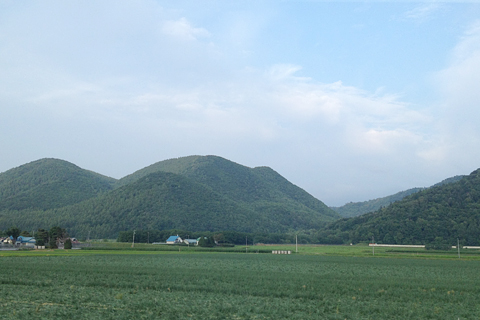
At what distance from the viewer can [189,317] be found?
16875mm

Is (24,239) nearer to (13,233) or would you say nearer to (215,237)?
(13,233)

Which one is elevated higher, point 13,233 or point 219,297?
point 219,297

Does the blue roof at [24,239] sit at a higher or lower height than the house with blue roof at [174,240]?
higher

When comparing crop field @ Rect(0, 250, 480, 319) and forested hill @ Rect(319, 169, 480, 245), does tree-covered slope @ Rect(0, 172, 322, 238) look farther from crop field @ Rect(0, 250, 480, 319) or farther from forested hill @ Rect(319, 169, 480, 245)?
crop field @ Rect(0, 250, 480, 319)

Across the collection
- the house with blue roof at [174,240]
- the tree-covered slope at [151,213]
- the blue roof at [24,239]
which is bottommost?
the house with blue roof at [174,240]

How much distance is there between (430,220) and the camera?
126 meters

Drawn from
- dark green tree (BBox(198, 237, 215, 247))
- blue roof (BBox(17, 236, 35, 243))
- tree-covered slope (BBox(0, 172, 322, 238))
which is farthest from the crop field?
tree-covered slope (BBox(0, 172, 322, 238))

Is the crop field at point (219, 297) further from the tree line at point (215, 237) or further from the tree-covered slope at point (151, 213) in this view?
the tree-covered slope at point (151, 213)

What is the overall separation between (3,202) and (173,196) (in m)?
87.7

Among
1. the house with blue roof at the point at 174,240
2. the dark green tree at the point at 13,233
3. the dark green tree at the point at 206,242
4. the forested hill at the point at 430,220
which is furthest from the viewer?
the house with blue roof at the point at 174,240

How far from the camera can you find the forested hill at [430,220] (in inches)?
4606

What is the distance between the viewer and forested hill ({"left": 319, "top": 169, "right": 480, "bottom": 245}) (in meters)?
117

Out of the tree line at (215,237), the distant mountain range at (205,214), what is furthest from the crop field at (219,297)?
the distant mountain range at (205,214)

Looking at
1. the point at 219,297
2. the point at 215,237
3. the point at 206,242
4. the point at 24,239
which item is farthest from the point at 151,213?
the point at 219,297
